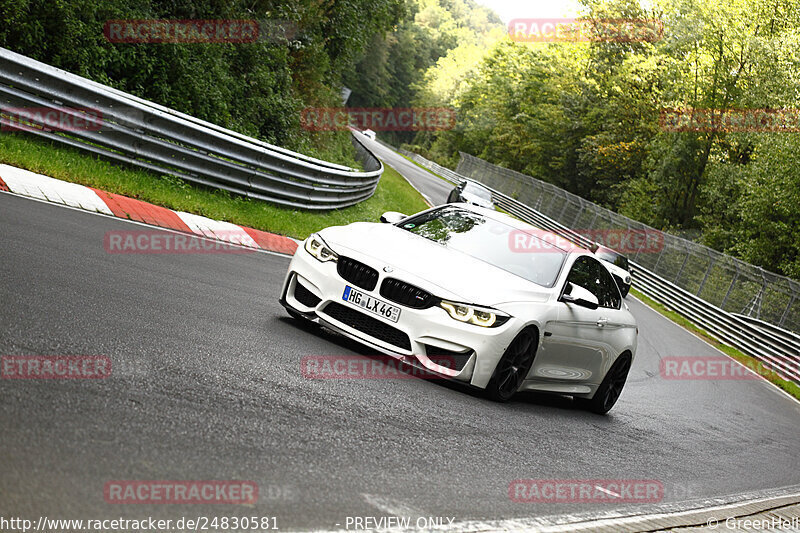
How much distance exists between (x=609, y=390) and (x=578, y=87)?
56.1 m

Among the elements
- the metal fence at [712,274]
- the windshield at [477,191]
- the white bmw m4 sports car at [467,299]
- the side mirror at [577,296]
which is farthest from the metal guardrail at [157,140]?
the windshield at [477,191]

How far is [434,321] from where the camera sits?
691 cm

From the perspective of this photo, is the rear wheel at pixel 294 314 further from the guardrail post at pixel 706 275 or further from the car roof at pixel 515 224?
the guardrail post at pixel 706 275

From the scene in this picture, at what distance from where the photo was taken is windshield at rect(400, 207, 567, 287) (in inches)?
320

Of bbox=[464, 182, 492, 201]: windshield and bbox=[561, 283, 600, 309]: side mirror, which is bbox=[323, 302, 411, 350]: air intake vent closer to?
bbox=[561, 283, 600, 309]: side mirror

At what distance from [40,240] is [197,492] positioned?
203 inches

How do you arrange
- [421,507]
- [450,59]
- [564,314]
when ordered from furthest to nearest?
[450,59], [564,314], [421,507]

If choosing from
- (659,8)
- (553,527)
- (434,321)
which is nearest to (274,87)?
(434,321)

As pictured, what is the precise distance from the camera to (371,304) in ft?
23.5

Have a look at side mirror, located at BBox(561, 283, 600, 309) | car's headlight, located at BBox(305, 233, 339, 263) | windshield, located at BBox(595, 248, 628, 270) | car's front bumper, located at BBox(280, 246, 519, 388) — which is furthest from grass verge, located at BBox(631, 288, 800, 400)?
car's headlight, located at BBox(305, 233, 339, 263)

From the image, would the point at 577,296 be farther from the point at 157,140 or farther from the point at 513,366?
the point at 157,140

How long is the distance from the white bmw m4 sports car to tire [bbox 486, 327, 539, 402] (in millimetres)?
12

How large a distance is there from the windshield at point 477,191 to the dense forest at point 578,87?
5731 millimetres

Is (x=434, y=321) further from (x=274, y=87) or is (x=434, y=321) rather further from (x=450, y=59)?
(x=450, y=59)
